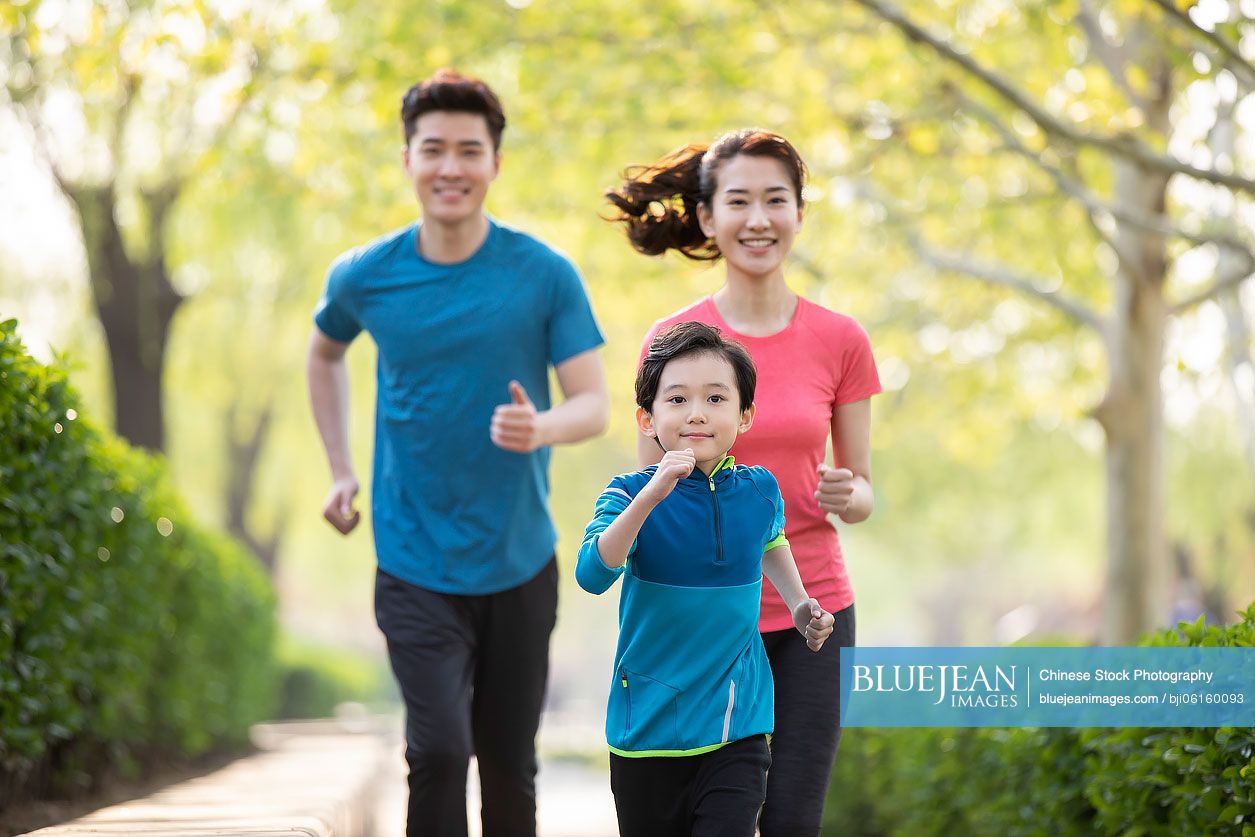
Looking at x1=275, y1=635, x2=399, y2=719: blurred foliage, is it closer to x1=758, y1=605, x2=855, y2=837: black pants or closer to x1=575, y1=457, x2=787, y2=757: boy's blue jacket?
x1=758, y1=605, x2=855, y2=837: black pants

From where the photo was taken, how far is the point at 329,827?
5.27 meters

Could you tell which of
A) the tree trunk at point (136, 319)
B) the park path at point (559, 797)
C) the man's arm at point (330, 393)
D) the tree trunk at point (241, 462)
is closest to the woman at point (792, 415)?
the man's arm at point (330, 393)

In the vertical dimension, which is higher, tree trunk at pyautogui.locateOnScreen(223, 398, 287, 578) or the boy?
tree trunk at pyautogui.locateOnScreen(223, 398, 287, 578)

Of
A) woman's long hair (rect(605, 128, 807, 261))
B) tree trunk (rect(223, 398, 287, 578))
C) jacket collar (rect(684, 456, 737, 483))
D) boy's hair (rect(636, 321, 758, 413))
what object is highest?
tree trunk (rect(223, 398, 287, 578))

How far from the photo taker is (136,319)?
14.1m

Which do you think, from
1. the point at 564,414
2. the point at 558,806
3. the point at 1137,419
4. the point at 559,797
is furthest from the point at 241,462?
the point at 564,414

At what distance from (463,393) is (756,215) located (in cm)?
105

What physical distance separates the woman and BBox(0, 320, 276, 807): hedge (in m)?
2.50

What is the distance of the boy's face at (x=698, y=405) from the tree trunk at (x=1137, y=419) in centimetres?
859

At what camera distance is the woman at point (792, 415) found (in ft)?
12.4

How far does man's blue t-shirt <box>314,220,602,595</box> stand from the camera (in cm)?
441

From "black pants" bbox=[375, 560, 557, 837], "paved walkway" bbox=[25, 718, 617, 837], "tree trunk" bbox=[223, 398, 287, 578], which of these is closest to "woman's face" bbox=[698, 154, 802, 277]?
"black pants" bbox=[375, 560, 557, 837]

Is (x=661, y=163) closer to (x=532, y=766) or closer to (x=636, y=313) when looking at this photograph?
(x=532, y=766)

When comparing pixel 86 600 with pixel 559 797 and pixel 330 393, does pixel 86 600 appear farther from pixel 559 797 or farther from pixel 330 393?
pixel 559 797
